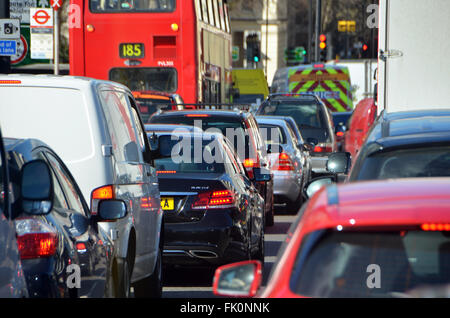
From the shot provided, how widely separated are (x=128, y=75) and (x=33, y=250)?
18102 mm

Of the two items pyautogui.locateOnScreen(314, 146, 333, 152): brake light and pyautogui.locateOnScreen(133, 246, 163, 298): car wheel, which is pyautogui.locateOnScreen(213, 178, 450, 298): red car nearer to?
pyautogui.locateOnScreen(133, 246, 163, 298): car wheel

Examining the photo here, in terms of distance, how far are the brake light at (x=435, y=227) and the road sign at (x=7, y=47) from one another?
587 inches

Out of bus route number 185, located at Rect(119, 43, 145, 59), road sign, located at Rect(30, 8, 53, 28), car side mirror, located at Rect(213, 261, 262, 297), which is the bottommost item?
car side mirror, located at Rect(213, 261, 262, 297)

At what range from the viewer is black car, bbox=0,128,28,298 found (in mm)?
4738

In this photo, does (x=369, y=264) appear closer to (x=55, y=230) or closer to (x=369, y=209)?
(x=369, y=209)

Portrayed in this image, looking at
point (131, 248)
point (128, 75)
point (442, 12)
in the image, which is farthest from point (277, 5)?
point (131, 248)

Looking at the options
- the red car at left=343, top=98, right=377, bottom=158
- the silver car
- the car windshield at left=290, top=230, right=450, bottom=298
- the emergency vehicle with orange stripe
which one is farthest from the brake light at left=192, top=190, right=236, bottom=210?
the emergency vehicle with orange stripe

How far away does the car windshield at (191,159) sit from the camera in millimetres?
10688

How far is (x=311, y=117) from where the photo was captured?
25.2 m

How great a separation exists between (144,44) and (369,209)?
62.2 feet

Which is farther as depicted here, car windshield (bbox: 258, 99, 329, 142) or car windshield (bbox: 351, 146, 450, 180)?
car windshield (bbox: 258, 99, 329, 142)

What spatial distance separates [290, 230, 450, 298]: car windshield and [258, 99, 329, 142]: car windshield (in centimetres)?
1974

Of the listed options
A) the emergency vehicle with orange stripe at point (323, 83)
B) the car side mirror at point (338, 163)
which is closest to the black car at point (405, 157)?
the car side mirror at point (338, 163)
